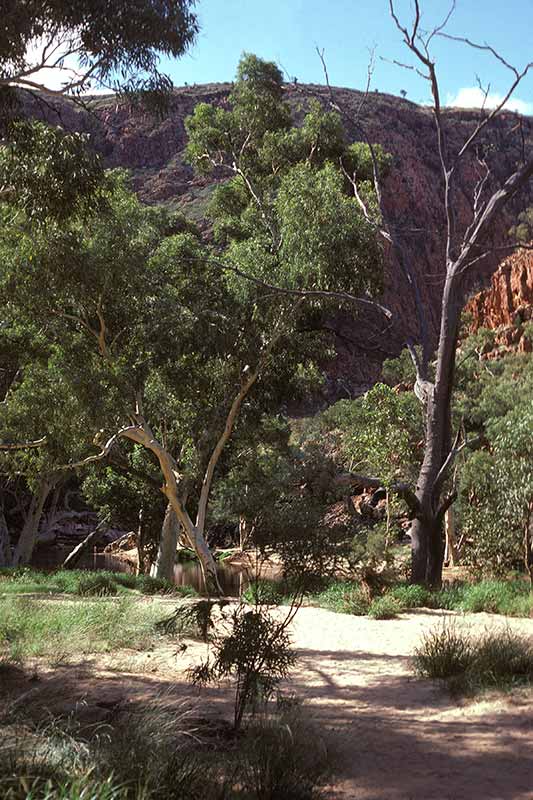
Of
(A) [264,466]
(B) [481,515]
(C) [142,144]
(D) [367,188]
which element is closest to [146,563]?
(A) [264,466]

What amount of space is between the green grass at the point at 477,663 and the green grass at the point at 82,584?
8.55m

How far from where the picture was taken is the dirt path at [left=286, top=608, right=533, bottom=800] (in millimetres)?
4254

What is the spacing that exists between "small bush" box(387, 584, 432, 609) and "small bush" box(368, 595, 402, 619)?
13 cm

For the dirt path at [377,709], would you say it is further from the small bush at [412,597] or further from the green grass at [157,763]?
the small bush at [412,597]

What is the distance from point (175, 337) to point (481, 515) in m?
8.34

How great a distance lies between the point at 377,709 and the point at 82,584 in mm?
10015

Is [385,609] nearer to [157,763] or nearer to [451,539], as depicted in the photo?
[157,763]

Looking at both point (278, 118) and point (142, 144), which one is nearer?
point (278, 118)

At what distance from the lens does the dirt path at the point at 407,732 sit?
4.25 meters

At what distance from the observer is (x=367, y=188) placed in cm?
1789

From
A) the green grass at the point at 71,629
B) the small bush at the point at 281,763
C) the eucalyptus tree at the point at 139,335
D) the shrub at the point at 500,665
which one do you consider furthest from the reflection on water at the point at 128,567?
the small bush at the point at 281,763

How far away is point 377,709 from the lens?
6398 millimetres

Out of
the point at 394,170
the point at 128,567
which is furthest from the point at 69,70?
the point at 394,170

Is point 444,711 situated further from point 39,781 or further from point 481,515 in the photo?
point 481,515
